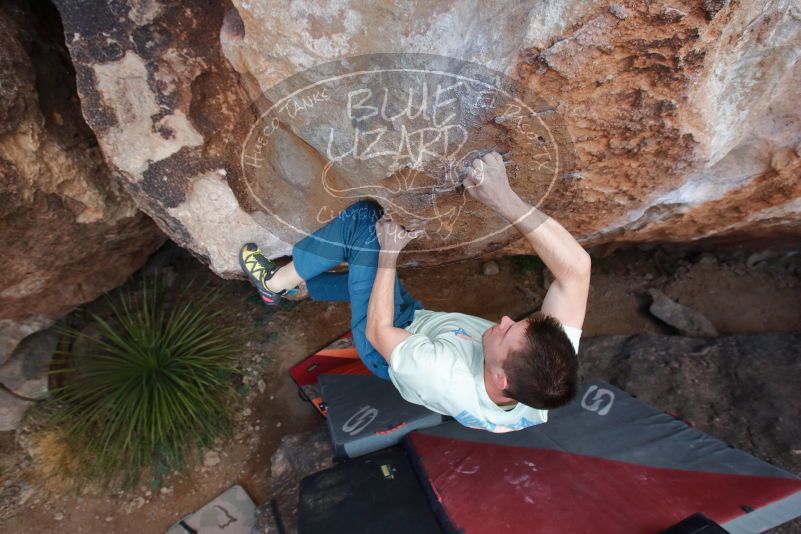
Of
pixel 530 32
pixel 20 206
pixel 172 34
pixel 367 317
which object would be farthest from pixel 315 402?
pixel 530 32

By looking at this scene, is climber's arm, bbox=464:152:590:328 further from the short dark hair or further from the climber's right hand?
the short dark hair

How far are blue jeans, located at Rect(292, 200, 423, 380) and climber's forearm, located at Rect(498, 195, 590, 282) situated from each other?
494 mm

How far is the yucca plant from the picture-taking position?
2.78 metres

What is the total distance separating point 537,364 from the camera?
1.45 meters

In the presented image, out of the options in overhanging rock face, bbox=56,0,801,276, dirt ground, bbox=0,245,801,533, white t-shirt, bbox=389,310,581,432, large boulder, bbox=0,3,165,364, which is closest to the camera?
overhanging rock face, bbox=56,0,801,276

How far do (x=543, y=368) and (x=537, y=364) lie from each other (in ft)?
0.07

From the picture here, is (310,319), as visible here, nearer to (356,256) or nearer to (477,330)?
(356,256)

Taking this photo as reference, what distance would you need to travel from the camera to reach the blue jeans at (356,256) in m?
1.83

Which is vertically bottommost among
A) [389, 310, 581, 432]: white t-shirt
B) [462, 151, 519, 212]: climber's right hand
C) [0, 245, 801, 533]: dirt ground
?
[0, 245, 801, 533]: dirt ground

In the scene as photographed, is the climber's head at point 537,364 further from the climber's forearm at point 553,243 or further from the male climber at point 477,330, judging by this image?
the climber's forearm at point 553,243

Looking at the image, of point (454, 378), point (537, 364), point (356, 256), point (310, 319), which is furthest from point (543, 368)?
point (310, 319)

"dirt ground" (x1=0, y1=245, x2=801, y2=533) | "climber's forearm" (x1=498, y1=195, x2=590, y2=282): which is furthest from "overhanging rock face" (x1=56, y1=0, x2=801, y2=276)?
"dirt ground" (x1=0, y1=245, x2=801, y2=533)

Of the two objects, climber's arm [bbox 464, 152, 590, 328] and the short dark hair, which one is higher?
climber's arm [bbox 464, 152, 590, 328]

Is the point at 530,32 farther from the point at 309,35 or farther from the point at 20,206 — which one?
the point at 20,206
